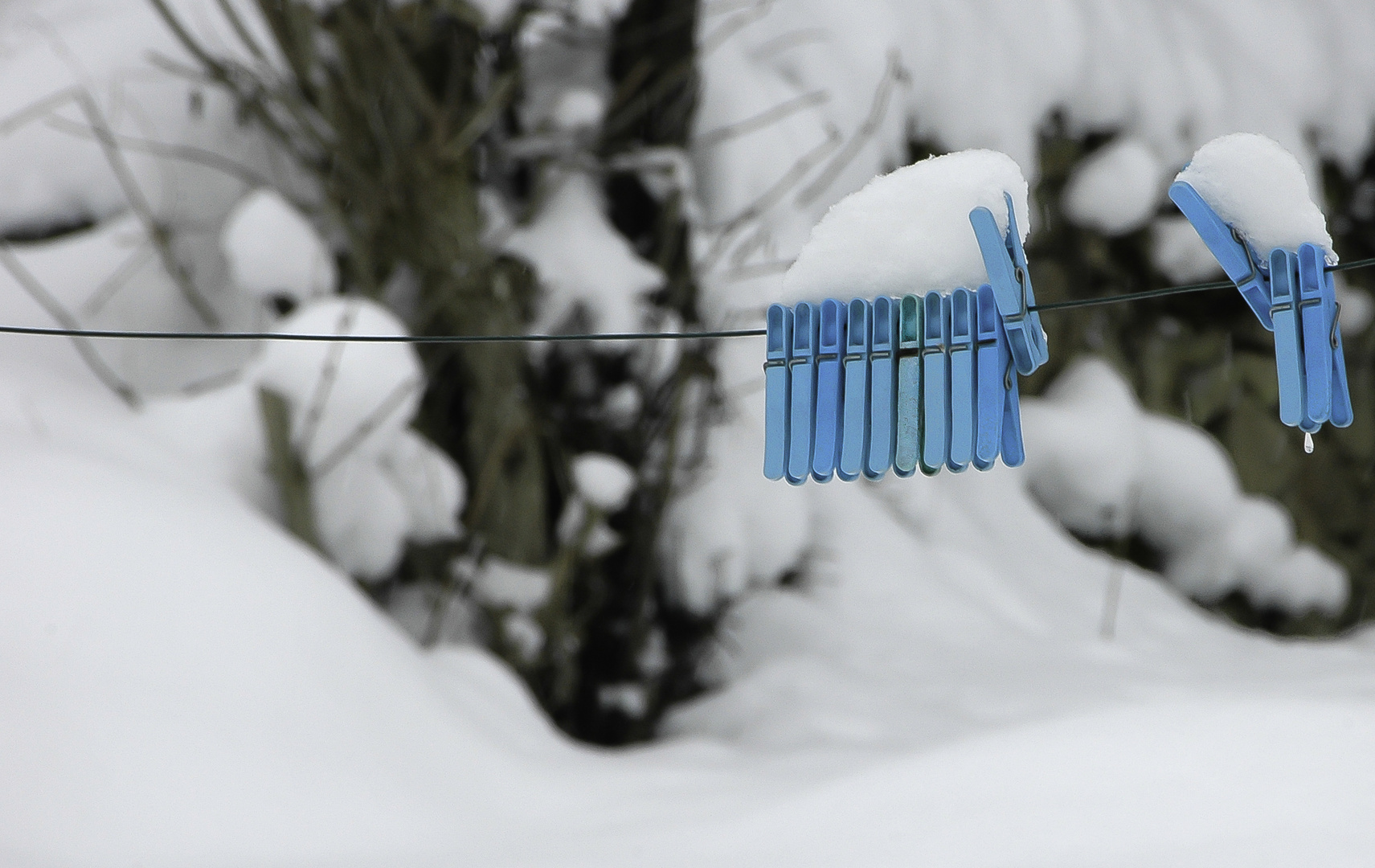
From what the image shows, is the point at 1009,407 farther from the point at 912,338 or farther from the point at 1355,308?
the point at 1355,308

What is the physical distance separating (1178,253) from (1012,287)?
402 centimetres

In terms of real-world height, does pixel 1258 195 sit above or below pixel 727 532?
above

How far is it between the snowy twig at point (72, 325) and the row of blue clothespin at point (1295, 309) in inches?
92.3

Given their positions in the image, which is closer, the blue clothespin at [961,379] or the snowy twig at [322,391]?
the blue clothespin at [961,379]

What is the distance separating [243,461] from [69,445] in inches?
15.7

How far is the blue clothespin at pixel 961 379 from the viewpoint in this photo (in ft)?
3.73

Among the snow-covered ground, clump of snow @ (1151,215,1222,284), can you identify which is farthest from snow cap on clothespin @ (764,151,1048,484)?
clump of snow @ (1151,215,1222,284)

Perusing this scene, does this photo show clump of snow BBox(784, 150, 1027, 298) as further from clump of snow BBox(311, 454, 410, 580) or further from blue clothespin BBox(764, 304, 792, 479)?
clump of snow BBox(311, 454, 410, 580)

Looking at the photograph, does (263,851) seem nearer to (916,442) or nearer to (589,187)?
(916,442)

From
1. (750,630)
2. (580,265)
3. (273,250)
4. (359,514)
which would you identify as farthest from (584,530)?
(273,250)

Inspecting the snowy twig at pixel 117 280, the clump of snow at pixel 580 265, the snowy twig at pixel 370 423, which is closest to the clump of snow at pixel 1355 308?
the clump of snow at pixel 580 265

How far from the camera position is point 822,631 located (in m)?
3.42

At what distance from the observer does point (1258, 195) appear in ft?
3.60

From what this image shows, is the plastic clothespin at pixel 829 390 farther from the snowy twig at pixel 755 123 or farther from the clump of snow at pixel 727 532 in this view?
the snowy twig at pixel 755 123
